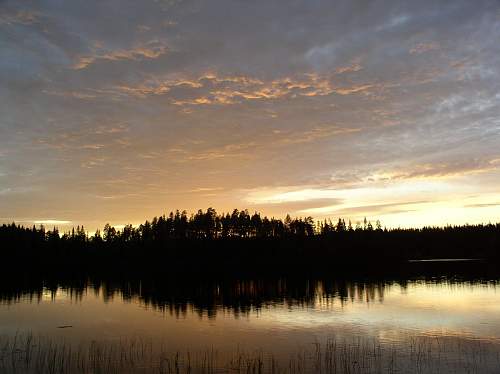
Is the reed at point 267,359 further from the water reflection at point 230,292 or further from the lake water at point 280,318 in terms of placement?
the water reflection at point 230,292

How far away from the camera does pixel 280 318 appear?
6050 centimetres

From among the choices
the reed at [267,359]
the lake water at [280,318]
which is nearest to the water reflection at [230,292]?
the lake water at [280,318]

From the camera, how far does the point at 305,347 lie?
4153cm

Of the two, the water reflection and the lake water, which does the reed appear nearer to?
the lake water

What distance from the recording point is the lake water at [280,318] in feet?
135

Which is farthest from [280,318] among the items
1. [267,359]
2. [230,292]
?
[230,292]

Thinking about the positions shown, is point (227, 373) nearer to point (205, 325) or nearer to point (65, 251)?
point (205, 325)

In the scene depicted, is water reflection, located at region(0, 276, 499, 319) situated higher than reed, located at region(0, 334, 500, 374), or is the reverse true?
reed, located at region(0, 334, 500, 374)

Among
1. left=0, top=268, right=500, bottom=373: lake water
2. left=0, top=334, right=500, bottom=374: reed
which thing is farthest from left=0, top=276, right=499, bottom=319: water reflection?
left=0, top=334, right=500, bottom=374: reed

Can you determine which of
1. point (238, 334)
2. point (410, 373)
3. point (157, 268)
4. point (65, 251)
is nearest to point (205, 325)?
point (238, 334)

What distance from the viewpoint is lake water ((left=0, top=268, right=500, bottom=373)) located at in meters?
41.3

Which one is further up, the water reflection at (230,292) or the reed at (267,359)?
the reed at (267,359)

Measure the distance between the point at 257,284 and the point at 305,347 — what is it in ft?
229

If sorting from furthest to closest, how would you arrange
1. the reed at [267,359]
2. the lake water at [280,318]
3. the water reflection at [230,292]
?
the water reflection at [230,292], the lake water at [280,318], the reed at [267,359]
